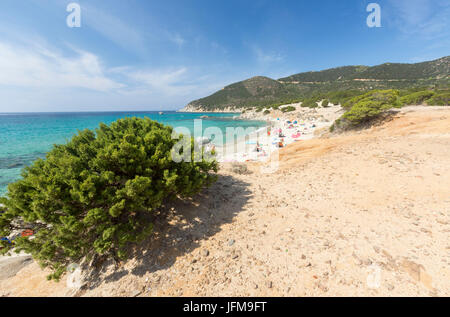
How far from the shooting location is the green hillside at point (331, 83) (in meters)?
72.3

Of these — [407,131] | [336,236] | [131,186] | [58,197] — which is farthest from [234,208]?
[407,131]

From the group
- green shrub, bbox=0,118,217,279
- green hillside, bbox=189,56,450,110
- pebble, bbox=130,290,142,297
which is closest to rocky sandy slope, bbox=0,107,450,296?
pebble, bbox=130,290,142,297

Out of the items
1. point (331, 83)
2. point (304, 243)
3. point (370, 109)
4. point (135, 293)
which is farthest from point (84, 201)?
point (331, 83)

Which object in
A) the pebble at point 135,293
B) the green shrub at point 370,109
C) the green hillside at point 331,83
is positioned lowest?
the pebble at point 135,293

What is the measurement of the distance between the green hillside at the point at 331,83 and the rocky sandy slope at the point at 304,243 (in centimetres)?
6542

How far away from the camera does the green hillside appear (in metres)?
72.3

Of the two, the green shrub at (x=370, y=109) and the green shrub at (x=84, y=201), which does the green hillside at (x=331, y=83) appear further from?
the green shrub at (x=84, y=201)

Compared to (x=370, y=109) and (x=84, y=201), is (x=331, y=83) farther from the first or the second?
(x=84, y=201)

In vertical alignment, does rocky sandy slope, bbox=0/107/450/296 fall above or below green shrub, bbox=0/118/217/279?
below

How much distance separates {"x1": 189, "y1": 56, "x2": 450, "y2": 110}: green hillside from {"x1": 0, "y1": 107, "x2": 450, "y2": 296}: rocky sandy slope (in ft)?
215

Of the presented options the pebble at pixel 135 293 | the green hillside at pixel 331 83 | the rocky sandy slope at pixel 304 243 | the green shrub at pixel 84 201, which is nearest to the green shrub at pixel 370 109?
the rocky sandy slope at pixel 304 243

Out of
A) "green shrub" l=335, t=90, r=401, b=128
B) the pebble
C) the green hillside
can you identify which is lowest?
the pebble

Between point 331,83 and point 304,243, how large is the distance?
439 feet

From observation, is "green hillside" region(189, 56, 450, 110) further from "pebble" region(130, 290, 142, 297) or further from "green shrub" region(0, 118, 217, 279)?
"pebble" region(130, 290, 142, 297)
